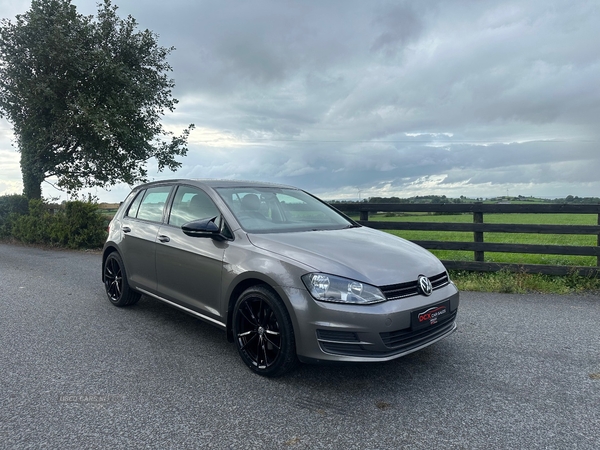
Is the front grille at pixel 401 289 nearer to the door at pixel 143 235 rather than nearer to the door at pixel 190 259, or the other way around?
the door at pixel 190 259

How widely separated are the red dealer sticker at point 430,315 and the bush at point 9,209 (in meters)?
18.2

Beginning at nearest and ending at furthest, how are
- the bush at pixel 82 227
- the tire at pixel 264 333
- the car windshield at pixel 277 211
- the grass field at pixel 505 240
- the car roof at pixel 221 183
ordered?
the tire at pixel 264 333 < the car windshield at pixel 277 211 < the car roof at pixel 221 183 < the grass field at pixel 505 240 < the bush at pixel 82 227

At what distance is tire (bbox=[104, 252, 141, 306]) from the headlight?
3.19 meters

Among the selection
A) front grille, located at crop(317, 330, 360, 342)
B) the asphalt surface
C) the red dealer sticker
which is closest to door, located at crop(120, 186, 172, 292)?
the asphalt surface

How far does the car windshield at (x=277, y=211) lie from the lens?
4.18m

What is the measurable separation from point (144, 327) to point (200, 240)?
1.52 m

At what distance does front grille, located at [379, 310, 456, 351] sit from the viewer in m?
3.22

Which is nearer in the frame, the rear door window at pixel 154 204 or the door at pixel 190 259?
the door at pixel 190 259

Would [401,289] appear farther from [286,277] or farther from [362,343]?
[286,277]

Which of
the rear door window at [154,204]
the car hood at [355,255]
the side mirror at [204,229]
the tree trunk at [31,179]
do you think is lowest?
the car hood at [355,255]

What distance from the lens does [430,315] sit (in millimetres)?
3461

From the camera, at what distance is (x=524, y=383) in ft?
11.5

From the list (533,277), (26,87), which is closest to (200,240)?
(533,277)

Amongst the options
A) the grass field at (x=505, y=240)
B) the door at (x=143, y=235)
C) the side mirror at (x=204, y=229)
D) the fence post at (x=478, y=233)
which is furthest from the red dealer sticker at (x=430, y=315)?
the grass field at (x=505, y=240)
